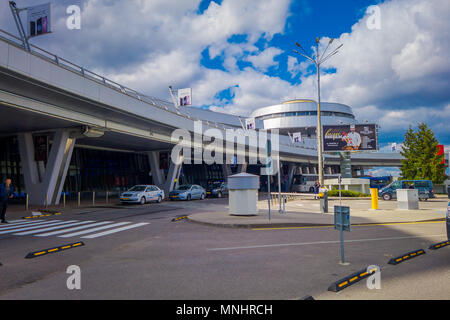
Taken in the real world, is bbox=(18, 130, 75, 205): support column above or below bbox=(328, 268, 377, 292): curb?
above

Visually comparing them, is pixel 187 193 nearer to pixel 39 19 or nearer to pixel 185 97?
pixel 185 97

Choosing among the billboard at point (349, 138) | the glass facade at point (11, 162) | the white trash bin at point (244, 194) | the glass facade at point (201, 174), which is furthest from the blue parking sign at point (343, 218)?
the glass facade at point (201, 174)

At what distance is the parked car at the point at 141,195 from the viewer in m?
26.2

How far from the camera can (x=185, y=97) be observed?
1298 inches

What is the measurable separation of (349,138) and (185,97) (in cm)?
2102

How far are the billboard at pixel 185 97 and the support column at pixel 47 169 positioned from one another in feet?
37.9

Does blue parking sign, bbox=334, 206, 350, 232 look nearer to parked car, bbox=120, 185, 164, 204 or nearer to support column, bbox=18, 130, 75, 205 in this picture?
parked car, bbox=120, 185, 164, 204

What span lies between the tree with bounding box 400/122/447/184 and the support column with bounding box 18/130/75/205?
37845 millimetres

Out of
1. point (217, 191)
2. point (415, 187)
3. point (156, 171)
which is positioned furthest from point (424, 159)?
point (156, 171)

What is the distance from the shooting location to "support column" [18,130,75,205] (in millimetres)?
24516

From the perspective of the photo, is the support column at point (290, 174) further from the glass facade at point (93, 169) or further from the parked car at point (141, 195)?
the parked car at point (141, 195)

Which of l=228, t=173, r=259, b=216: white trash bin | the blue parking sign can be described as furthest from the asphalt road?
l=228, t=173, r=259, b=216: white trash bin
